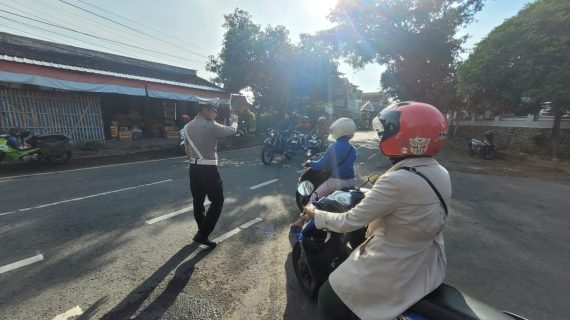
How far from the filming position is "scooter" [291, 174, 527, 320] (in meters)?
1.34

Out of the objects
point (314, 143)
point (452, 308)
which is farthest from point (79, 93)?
point (452, 308)

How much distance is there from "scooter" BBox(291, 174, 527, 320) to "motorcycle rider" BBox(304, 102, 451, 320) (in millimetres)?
61

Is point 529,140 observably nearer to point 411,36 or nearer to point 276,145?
point 411,36

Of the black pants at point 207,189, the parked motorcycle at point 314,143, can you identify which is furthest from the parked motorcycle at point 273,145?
the black pants at point 207,189

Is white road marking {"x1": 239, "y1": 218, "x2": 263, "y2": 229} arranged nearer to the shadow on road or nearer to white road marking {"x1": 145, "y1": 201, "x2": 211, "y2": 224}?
the shadow on road

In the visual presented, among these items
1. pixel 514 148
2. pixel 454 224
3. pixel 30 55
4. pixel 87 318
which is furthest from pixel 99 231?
pixel 514 148

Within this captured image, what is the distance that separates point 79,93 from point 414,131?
1583 cm

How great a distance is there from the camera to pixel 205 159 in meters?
3.79

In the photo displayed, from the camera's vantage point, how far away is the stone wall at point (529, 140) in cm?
A: 1366

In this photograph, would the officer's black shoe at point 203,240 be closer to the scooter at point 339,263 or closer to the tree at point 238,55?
the scooter at point 339,263

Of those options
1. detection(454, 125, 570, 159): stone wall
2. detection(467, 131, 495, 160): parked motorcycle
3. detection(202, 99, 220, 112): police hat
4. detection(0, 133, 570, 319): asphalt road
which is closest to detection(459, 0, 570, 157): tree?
detection(454, 125, 570, 159): stone wall

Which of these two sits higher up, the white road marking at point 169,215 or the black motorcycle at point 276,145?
the black motorcycle at point 276,145

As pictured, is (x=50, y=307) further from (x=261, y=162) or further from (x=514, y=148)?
(x=514, y=148)

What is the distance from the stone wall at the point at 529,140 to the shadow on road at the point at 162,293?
1643 centimetres
